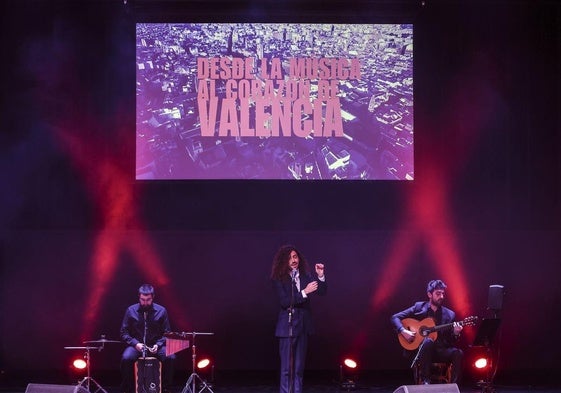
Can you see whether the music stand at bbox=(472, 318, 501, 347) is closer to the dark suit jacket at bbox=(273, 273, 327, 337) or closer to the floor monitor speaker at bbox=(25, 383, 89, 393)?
the dark suit jacket at bbox=(273, 273, 327, 337)

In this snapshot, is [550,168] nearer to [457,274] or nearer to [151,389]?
[457,274]

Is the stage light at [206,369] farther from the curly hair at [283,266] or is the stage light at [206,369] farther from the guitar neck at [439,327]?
the guitar neck at [439,327]

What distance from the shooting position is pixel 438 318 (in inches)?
305

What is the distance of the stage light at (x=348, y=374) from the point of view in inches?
338

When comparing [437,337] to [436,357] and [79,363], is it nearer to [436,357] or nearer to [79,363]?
[436,357]

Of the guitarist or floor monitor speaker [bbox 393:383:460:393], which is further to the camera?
the guitarist

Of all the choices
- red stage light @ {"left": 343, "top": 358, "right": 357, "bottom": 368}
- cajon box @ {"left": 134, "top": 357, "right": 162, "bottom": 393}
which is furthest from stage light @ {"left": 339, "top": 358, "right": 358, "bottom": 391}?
cajon box @ {"left": 134, "top": 357, "right": 162, "bottom": 393}

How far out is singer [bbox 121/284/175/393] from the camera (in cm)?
787

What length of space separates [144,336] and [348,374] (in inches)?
96.4

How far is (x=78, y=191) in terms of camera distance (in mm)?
9328

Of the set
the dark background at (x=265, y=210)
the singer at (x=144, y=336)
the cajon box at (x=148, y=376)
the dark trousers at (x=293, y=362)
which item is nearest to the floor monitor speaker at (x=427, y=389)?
the dark trousers at (x=293, y=362)

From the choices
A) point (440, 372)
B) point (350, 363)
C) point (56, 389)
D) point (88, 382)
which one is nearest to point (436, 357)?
point (440, 372)

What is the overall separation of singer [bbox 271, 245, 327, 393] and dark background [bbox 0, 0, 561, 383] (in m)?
1.98

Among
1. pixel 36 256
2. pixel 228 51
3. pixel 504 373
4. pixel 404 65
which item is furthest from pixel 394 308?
pixel 36 256
